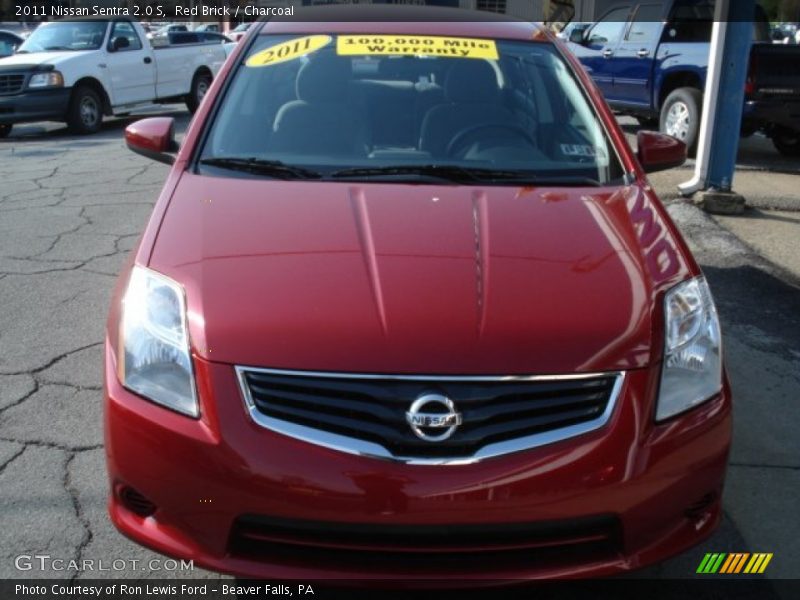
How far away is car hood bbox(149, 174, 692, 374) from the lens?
7.32ft

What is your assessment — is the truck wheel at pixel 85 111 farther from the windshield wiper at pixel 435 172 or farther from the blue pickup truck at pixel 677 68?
the windshield wiper at pixel 435 172

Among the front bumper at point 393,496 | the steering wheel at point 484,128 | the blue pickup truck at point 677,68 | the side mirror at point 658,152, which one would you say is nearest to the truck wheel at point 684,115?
the blue pickup truck at point 677,68

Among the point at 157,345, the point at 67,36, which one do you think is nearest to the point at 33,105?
the point at 67,36

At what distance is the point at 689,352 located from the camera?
2.42 metres

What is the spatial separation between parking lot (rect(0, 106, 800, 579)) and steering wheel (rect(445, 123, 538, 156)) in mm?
1566

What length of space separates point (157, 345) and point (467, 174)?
55.8 inches

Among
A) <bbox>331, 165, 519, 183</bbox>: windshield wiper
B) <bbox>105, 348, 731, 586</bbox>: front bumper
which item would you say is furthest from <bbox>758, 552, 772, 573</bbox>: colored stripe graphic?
<bbox>331, 165, 519, 183</bbox>: windshield wiper

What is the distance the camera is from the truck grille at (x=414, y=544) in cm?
216

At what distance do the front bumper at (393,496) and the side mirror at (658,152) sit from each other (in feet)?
5.84

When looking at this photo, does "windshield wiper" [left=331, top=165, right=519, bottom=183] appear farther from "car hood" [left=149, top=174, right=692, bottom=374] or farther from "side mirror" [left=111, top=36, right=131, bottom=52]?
"side mirror" [left=111, top=36, right=131, bottom=52]

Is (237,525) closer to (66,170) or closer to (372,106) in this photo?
(372,106)

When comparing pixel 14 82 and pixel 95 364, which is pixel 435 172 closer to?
pixel 95 364

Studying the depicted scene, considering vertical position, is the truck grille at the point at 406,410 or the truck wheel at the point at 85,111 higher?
the truck grille at the point at 406,410

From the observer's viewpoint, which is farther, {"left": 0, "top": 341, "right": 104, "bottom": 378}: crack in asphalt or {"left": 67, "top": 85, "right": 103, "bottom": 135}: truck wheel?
{"left": 67, "top": 85, "right": 103, "bottom": 135}: truck wheel
